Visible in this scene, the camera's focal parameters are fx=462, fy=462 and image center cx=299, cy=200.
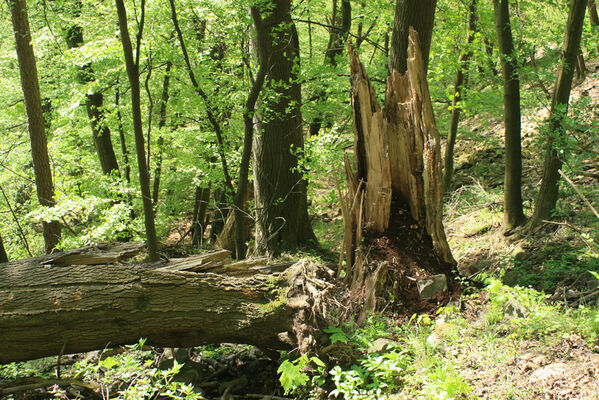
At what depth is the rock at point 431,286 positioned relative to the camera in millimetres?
5078

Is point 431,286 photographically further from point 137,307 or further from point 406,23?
point 406,23

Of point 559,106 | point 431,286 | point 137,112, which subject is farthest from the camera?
point 137,112

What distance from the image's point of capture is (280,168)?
324 inches

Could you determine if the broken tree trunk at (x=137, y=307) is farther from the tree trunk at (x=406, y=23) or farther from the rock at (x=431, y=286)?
the tree trunk at (x=406, y=23)

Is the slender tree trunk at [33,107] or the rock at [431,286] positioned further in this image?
the slender tree trunk at [33,107]

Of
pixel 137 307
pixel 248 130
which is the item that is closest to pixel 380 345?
pixel 137 307

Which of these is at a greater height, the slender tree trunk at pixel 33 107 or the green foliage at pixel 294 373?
the slender tree trunk at pixel 33 107

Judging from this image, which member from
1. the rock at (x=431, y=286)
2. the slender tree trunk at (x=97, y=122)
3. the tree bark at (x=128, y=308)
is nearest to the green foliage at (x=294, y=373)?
the tree bark at (x=128, y=308)

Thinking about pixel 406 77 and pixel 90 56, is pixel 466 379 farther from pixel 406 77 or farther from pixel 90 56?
pixel 90 56

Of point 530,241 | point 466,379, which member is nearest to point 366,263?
point 466,379

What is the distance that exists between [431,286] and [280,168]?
3.91 metres

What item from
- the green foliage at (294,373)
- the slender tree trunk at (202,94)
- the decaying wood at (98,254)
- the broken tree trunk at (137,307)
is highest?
the slender tree trunk at (202,94)

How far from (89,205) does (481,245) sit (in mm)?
6799

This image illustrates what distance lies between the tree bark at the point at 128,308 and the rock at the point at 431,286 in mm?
1507
